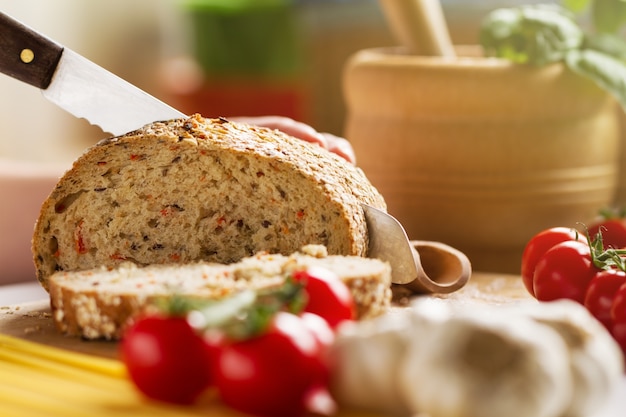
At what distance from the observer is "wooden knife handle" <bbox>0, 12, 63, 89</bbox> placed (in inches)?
99.7

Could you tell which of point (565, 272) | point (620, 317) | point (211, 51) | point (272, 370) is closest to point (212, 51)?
point (211, 51)

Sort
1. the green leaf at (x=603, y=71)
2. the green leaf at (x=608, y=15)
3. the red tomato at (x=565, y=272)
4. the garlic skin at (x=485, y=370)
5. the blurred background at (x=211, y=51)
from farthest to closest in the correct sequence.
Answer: the blurred background at (x=211, y=51), the green leaf at (x=608, y=15), the green leaf at (x=603, y=71), the red tomato at (x=565, y=272), the garlic skin at (x=485, y=370)

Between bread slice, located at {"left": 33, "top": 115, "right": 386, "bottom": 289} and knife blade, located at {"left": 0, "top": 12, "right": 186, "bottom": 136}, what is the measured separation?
0.06 meters

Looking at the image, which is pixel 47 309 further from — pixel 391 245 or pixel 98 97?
pixel 391 245

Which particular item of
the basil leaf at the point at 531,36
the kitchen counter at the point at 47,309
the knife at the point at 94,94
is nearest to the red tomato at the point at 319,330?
the kitchen counter at the point at 47,309

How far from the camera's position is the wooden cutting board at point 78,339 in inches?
87.5

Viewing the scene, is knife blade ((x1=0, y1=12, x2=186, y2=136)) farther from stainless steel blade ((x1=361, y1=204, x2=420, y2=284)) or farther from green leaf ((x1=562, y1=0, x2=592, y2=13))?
green leaf ((x1=562, y1=0, x2=592, y2=13))

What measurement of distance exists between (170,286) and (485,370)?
2.91ft

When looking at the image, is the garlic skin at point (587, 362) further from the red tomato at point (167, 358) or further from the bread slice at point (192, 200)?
the bread slice at point (192, 200)

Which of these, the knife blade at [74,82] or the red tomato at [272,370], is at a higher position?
the knife blade at [74,82]

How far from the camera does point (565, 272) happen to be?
8.06ft

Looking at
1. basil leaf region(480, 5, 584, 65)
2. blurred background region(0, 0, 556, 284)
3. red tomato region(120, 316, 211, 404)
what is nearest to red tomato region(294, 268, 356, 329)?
red tomato region(120, 316, 211, 404)

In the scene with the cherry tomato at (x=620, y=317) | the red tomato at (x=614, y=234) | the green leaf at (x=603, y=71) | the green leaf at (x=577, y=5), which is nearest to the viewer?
the cherry tomato at (x=620, y=317)

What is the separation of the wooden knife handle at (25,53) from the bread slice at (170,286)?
572 mm
